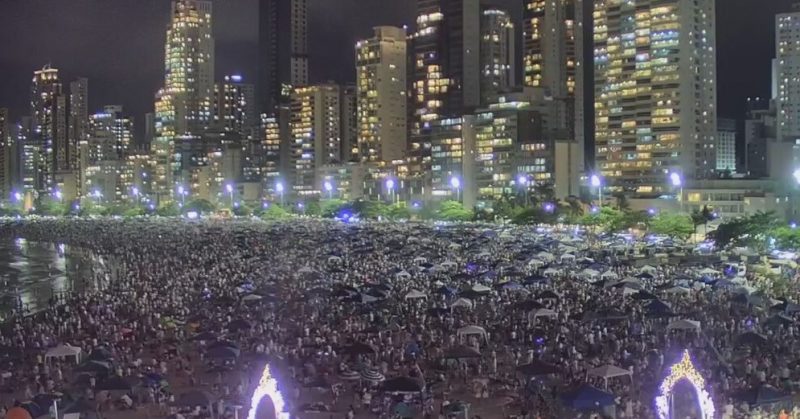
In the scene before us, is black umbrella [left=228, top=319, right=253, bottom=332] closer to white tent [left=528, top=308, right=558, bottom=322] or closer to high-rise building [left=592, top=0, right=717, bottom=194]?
white tent [left=528, top=308, right=558, bottom=322]

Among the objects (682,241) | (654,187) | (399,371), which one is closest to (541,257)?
(682,241)

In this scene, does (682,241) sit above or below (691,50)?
below

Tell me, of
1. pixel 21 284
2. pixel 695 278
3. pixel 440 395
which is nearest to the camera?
pixel 440 395

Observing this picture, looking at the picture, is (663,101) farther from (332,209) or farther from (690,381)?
(690,381)

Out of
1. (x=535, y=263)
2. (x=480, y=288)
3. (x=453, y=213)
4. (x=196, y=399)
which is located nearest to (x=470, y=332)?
(x=480, y=288)

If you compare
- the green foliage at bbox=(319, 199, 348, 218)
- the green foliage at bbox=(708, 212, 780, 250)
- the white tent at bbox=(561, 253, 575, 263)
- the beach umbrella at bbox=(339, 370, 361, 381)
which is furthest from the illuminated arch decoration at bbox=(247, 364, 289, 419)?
the green foliage at bbox=(319, 199, 348, 218)

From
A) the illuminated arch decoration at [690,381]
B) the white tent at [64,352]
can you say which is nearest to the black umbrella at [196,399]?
the white tent at [64,352]

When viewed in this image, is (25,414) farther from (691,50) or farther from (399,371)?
(691,50)

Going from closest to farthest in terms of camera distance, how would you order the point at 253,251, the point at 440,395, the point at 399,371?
the point at 440,395 < the point at 399,371 < the point at 253,251
